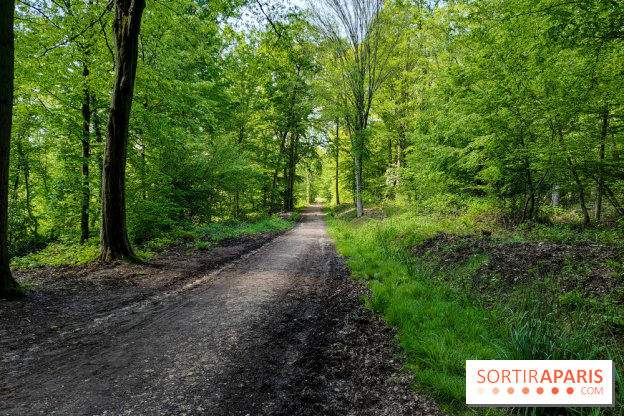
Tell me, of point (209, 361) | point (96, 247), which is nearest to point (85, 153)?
point (96, 247)

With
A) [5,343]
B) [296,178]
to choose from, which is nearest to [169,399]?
[5,343]

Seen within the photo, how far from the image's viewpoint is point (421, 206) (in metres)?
12.8

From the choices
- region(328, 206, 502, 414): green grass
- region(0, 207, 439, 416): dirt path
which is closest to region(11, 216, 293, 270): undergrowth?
region(0, 207, 439, 416): dirt path

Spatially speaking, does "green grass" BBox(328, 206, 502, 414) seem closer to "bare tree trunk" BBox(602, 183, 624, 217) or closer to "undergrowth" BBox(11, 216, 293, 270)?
"bare tree trunk" BBox(602, 183, 624, 217)

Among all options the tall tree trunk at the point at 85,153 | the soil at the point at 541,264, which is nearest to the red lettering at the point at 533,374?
the soil at the point at 541,264

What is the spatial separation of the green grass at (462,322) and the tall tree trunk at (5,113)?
5.73 m

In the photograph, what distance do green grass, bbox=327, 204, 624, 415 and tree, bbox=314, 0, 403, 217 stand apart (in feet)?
36.7

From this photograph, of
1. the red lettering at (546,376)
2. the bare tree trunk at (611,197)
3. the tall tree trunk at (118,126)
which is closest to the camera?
the red lettering at (546,376)

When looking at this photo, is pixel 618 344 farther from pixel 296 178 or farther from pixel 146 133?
pixel 296 178

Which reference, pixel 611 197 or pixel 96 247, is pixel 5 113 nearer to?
pixel 96 247

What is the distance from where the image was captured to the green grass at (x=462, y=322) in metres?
2.42

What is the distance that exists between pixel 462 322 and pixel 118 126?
766 cm

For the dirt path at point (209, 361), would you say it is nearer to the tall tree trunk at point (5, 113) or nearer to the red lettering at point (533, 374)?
the tall tree trunk at point (5, 113)

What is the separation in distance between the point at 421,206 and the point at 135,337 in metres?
12.2
